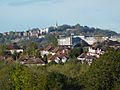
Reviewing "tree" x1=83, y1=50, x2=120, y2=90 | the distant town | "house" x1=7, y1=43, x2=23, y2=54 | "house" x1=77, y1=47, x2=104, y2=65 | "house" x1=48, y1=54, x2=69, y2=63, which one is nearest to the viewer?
"tree" x1=83, y1=50, x2=120, y2=90

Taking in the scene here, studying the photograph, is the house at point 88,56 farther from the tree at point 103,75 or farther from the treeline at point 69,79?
the tree at point 103,75

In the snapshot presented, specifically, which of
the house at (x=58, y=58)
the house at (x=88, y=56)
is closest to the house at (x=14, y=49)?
the house at (x=58, y=58)

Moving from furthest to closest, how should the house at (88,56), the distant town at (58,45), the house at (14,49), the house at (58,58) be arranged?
the house at (14,49) → the distant town at (58,45) → the house at (58,58) → the house at (88,56)

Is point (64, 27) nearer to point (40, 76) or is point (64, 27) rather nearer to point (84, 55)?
point (84, 55)

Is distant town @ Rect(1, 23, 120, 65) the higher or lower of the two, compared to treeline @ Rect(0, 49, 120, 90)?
lower

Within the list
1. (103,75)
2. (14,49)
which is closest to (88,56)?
(14,49)

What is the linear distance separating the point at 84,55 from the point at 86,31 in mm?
110822

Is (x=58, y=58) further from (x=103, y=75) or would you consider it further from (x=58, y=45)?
(x=103, y=75)

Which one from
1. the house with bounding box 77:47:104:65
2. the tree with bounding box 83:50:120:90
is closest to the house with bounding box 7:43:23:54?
the house with bounding box 77:47:104:65

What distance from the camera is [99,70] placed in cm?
2761

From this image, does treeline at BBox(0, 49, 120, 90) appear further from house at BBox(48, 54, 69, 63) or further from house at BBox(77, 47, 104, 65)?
house at BBox(48, 54, 69, 63)

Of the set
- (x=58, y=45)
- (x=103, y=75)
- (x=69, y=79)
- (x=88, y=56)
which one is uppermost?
(x=103, y=75)

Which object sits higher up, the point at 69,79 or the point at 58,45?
the point at 69,79

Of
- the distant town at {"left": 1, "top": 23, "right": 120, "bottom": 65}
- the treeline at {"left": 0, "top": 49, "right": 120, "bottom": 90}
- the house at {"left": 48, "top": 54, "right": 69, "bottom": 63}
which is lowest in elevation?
the distant town at {"left": 1, "top": 23, "right": 120, "bottom": 65}
